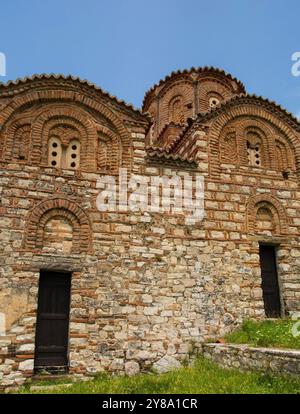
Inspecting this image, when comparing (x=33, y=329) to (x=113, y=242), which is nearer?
(x=33, y=329)

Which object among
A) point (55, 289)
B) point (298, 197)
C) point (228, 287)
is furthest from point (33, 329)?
point (298, 197)

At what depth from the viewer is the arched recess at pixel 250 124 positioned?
32.1ft

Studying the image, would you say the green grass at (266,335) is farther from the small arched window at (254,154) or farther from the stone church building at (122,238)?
the small arched window at (254,154)

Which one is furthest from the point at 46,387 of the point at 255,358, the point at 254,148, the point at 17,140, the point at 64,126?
the point at 254,148

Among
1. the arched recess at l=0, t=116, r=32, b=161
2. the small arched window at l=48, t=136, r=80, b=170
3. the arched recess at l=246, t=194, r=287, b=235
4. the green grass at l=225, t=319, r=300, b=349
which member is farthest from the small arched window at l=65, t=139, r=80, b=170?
the green grass at l=225, t=319, r=300, b=349

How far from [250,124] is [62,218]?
5.61m

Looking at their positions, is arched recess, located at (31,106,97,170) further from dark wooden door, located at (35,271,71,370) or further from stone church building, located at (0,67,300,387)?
dark wooden door, located at (35,271,71,370)

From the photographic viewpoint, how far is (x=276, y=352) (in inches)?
227

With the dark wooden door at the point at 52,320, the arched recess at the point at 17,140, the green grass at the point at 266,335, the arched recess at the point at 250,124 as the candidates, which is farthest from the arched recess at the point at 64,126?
the green grass at the point at 266,335

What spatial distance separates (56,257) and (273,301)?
515 centimetres

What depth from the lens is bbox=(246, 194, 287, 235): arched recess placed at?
30.7ft

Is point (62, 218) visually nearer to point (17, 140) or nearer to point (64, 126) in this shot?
point (17, 140)

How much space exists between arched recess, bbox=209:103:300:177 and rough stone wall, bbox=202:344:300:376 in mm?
4389
